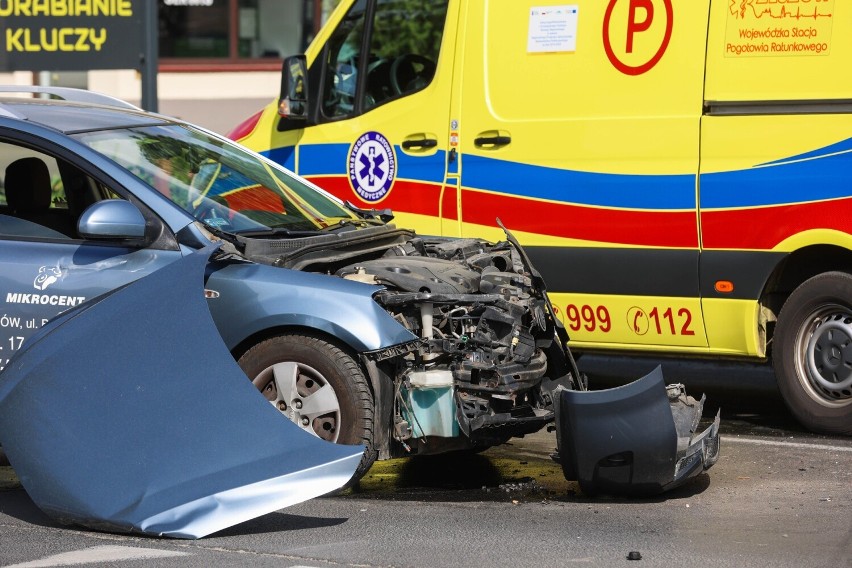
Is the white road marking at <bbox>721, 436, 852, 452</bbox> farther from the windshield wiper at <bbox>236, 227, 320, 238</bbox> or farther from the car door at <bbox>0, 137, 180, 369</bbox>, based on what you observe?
the car door at <bbox>0, 137, 180, 369</bbox>

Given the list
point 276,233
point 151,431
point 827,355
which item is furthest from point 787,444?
point 151,431

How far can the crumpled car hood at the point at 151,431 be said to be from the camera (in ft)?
17.9

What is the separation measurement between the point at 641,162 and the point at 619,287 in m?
0.67

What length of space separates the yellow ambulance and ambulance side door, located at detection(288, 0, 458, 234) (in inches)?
0.6

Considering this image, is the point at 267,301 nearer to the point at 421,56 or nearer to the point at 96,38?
the point at 421,56

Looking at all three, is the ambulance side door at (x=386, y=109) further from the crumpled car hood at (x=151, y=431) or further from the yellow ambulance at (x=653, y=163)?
the crumpled car hood at (x=151, y=431)

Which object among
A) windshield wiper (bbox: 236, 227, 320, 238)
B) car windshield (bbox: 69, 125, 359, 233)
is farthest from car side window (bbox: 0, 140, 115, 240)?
windshield wiper (bbox: 236, 227, 320, 238)

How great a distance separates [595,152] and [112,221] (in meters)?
2.91

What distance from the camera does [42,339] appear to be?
558cm

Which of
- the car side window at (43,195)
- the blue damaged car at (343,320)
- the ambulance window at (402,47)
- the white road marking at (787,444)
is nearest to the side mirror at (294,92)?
the ambulance window at (402,47)

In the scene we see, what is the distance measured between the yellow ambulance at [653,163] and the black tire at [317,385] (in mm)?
2399

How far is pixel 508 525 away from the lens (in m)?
5.71

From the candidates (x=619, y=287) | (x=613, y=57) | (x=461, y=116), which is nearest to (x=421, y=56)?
(x=461, y=116)

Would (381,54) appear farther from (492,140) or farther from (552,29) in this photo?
(552,29)
